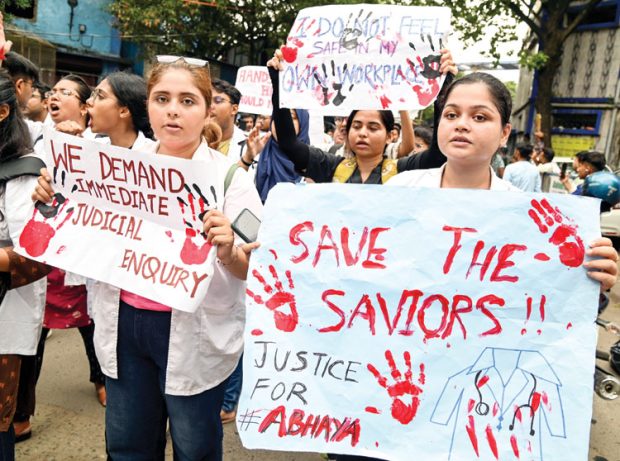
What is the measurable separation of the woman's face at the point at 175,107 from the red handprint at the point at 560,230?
110 cm

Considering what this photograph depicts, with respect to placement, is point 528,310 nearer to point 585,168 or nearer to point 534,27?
point 585,168

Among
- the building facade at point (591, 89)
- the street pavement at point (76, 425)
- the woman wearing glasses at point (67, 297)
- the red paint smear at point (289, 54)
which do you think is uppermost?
the building facade at point (591, 89)

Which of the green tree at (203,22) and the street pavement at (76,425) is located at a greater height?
the green tree at (203,22)

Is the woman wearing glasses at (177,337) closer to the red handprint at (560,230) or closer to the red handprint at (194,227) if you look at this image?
the red handprint at (194,227)

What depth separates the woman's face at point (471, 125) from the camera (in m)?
1.60

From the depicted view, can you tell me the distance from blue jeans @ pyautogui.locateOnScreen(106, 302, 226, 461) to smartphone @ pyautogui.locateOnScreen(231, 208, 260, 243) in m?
0.43

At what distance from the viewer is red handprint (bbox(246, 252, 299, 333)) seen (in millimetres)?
1530

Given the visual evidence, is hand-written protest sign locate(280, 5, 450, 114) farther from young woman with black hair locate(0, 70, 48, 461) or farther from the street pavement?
the street pavement

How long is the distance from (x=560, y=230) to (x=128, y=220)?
1.32 meters

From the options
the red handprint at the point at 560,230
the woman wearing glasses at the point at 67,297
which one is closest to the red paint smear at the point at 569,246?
the red handprint at the point at 560,230

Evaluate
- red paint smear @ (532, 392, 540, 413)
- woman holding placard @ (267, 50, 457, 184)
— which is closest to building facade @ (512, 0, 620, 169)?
woman holding placard @ (267, 50, 457, 184)

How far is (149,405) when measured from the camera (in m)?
1.84

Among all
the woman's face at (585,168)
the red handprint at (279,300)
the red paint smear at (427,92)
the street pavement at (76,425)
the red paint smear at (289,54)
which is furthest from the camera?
the woman's face at (585,168)

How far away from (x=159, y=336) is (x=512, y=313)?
1.11 meters
